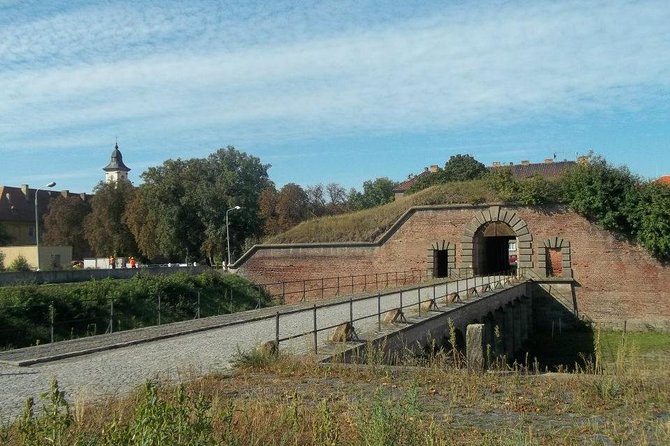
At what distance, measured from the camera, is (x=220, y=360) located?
11.3 meters

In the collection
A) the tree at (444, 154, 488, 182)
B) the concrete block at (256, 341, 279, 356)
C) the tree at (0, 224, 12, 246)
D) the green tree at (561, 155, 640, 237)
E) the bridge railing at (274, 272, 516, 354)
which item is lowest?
the bridge railing at (274, 272, 516, 354)

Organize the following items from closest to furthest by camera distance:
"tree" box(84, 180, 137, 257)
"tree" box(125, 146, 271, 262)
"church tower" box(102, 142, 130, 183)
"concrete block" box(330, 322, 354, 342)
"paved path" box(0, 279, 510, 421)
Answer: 1. "paved path" box(0, 279, 510, 421)
2. "concrete block" box(330, 322, 354, 342)
3. "tree" box(125, 146, 271, 262)
4. "tree" box(84, 180, 137, 257)
5. "church tower" box(102, 142, 130, 183)

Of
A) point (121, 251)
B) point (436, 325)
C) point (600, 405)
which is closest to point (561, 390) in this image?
point (600, 405)

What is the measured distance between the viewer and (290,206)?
6550cm

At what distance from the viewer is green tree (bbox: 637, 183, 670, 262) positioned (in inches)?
1154

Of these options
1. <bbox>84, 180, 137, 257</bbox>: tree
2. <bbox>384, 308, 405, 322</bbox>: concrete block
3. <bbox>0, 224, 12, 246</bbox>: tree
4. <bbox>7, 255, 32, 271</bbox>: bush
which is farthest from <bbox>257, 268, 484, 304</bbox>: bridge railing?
<bbox>0, 224, 12, 246</bbox>: tree

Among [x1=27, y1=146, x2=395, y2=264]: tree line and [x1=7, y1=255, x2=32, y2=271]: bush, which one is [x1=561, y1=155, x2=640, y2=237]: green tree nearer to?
[x1=27, y1=146, x2=395, y2=264]: tree line

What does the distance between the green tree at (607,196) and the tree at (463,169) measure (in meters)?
32.8

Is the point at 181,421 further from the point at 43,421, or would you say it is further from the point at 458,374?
the point at 458,374

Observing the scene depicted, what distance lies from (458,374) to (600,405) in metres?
2.11

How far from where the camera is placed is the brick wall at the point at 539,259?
30.4 metres

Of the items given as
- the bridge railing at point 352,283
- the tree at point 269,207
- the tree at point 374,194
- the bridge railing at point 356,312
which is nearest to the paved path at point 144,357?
the bridge railing at point 356,312

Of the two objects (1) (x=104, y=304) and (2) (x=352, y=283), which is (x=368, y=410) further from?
(2) (x=352, y=283)

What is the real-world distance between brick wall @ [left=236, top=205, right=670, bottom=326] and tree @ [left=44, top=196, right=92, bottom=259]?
1426 inches
